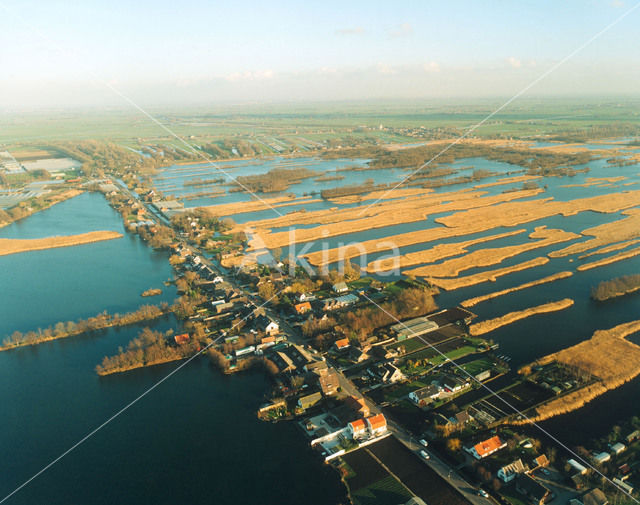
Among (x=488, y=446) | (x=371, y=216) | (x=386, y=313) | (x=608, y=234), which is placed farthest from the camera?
(x=371, y=216)

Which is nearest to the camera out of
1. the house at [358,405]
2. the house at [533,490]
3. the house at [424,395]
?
the house at [533,490]

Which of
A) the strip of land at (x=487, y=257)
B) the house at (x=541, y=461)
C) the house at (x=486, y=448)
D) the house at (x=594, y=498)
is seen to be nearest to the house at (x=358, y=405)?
the house at (x=486, y=448)

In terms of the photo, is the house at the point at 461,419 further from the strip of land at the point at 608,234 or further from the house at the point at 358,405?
the strip of land at the point at 608,234

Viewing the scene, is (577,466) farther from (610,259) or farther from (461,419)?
(610,259)

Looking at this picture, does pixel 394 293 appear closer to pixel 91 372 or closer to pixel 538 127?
pixel 91 372

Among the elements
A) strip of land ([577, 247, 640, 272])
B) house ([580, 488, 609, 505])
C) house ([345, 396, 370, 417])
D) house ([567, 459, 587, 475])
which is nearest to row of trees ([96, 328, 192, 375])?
house ([345, 396, 370, 417])

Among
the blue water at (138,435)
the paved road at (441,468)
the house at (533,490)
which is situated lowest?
the blue water at (138,435)

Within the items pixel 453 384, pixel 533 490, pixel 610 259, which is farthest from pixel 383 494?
pixel 610 259
